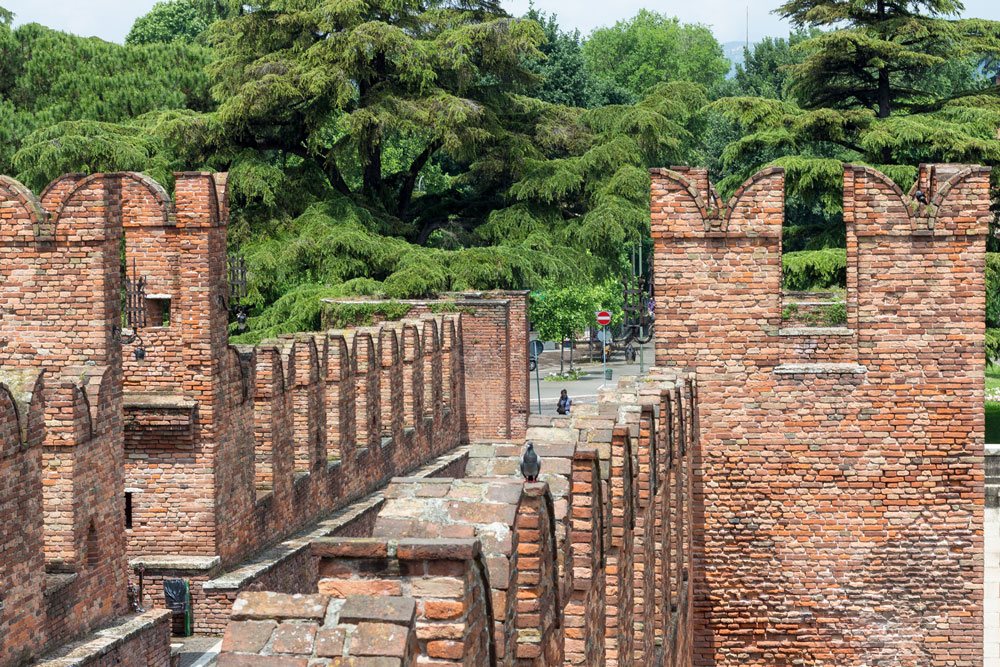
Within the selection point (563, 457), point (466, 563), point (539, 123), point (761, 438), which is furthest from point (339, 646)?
point (539, 123)

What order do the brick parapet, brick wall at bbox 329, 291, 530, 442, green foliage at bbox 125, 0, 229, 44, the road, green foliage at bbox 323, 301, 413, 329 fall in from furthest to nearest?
green foliage at bbox 125, 0, 229, 44
the road
brick wall at bbox 329, 291, 530, 442
green foliage at bbox 323, 301, 413, 329
the brick parapet

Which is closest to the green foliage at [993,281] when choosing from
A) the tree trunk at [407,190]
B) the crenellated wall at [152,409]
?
the crenellated wall at [152,409]

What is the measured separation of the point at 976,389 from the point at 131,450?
8.84 meters

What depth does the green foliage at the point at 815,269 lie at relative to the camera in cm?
2923

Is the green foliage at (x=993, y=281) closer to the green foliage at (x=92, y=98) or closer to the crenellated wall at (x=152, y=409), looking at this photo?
the crenellated wall at (x=152, y=409)

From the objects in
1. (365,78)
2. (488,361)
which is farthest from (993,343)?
(365,78)

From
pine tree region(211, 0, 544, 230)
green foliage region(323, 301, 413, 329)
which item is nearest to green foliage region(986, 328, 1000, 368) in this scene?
green foliage region(323, 301, 413, 329)

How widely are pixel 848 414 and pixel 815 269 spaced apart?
1358 cm

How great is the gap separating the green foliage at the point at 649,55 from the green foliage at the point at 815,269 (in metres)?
73.7

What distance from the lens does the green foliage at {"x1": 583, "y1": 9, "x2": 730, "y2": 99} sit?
104 m

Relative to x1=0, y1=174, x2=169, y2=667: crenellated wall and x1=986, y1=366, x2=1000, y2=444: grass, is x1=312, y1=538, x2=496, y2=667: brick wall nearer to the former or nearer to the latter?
x1=0, y1=174, x2=169, y2=667: crenellated wall

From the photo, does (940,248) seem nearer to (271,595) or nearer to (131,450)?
(131,450)

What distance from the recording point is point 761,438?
16234 mm

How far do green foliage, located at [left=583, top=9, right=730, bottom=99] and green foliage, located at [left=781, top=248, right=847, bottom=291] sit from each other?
73.7 metres
